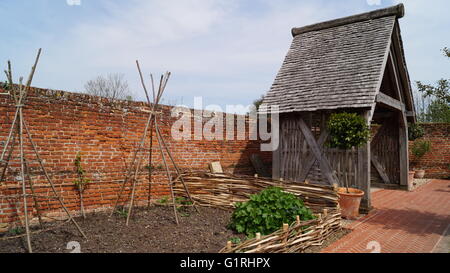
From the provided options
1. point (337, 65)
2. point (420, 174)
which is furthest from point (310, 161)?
point (420, 174)

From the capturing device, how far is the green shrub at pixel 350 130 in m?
6.34

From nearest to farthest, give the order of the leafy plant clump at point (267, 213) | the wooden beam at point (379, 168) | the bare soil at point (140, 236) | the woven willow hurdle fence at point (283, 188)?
the woven willow hurdle fence at point (283, 188)
the bare soil at point (140, 236)
the leafy plant clump at point (267, 213)
the wooden beam at point (379, 168)

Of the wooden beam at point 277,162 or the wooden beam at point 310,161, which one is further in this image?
the wooden beam at point 277,162

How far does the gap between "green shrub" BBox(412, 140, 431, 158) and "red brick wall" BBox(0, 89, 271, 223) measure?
38.2 ft

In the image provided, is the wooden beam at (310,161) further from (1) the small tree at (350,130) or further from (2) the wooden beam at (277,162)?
(1) the small tree at (350,130)

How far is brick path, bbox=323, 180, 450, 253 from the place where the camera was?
471cm

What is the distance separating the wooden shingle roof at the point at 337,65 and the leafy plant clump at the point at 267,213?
10.2 ft

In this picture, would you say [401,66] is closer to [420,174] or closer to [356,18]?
[356,18]

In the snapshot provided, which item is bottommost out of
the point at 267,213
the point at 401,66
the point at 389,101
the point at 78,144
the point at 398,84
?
the point at 267,213

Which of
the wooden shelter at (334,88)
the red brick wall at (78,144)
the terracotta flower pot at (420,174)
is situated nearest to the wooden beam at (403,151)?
the wooden shelter at (334,88)

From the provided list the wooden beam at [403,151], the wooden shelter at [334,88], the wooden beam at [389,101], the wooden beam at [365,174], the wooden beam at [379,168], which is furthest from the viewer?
the wooden beam at [379,168]

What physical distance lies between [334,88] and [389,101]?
2.16 m

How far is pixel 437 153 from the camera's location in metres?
13.1
